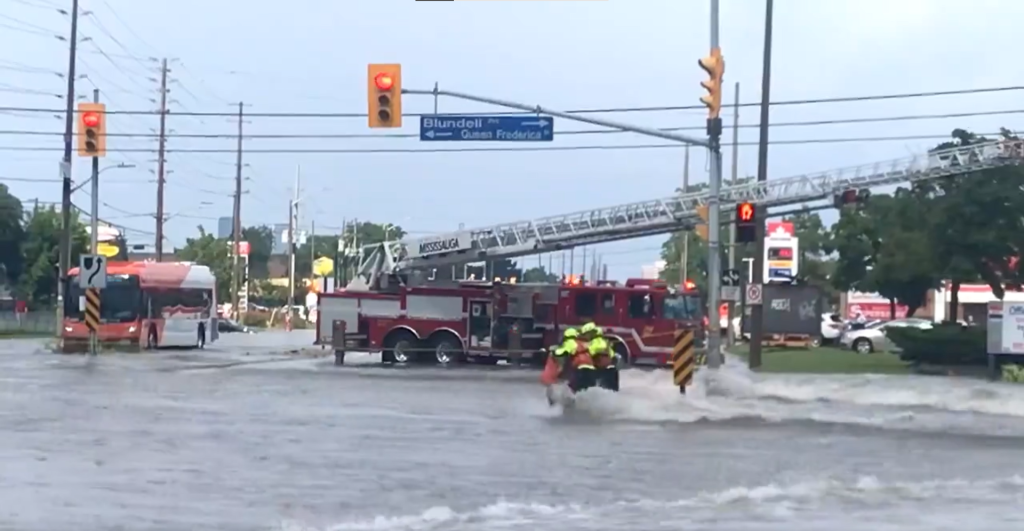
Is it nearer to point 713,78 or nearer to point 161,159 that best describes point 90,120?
point 713,78

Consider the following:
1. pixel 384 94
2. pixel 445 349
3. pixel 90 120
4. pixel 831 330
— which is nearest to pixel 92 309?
pixel 90 120

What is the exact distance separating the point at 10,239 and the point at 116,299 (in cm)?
4331

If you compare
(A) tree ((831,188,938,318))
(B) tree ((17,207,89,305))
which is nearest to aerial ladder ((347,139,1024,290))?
(A) tree ((831,188,938,318))

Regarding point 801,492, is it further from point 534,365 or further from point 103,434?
point 534,365

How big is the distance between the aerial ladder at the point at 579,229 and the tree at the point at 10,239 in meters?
49.0

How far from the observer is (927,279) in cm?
4334

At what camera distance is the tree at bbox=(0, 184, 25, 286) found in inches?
3526

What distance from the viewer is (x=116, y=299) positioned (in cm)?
5012

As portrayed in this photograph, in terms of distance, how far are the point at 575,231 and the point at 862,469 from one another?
2872 cm

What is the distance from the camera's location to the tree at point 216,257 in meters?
126

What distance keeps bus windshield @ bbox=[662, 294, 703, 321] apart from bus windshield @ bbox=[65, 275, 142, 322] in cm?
1770

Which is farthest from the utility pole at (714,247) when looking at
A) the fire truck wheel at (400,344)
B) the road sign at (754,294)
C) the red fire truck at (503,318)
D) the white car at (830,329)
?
the white car at (830,329)

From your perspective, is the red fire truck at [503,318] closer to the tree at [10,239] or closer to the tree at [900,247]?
the tree at [900,247]

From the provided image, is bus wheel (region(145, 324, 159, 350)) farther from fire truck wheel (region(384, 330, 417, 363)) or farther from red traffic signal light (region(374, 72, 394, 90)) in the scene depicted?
red traffic signal light (region(374, 72, 394, 90))
